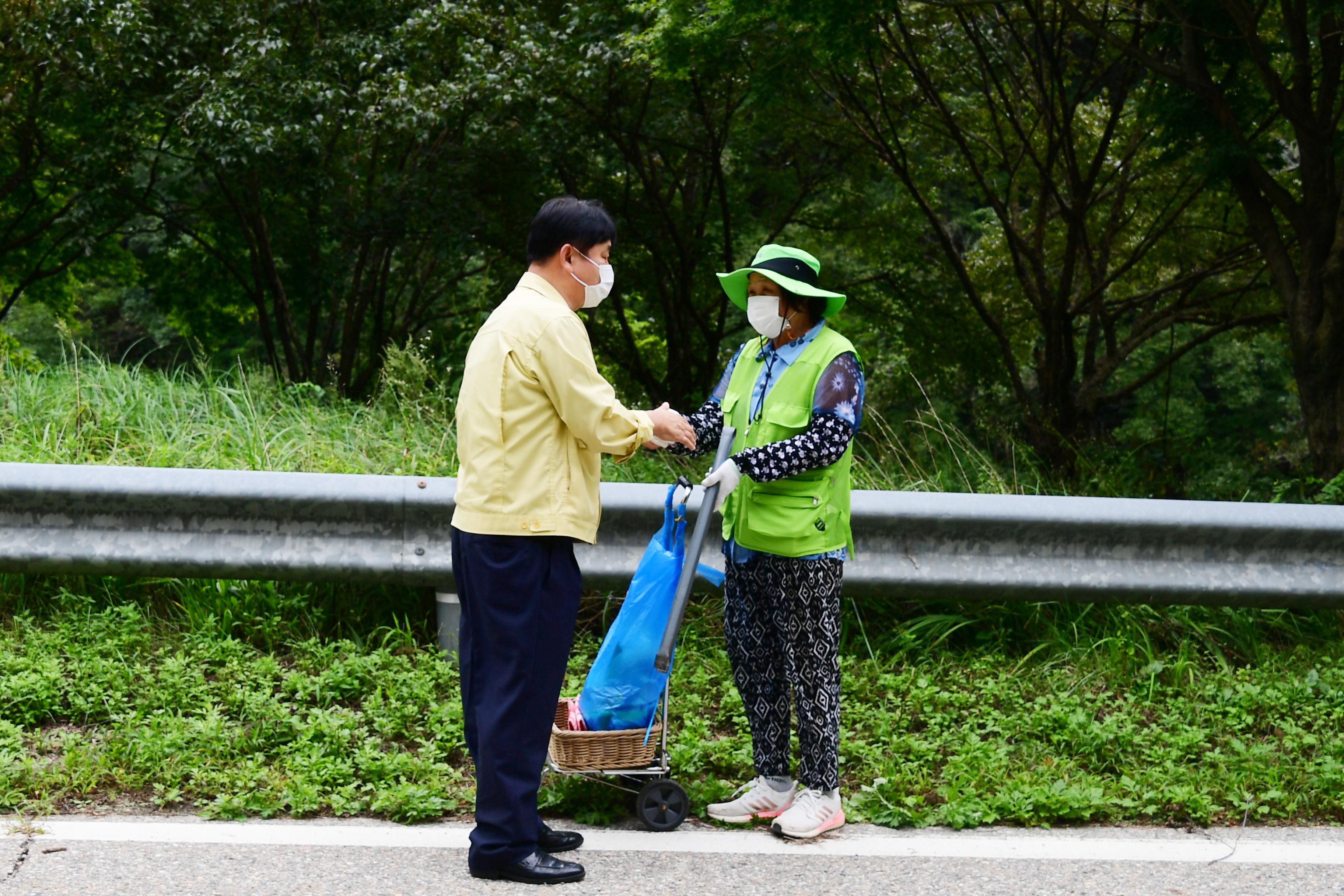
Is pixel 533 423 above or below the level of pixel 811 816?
above

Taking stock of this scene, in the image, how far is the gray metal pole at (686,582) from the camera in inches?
136

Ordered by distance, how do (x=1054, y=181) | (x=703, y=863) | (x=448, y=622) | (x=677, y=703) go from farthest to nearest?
(x=1054, y=181)
(x=448, y=622)
(x=677, y=703)
(x=703, y=863)

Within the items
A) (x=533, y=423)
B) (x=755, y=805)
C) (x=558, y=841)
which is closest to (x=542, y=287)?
(x=533, y=423)

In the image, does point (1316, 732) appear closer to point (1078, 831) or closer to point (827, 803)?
point (1078, 831)

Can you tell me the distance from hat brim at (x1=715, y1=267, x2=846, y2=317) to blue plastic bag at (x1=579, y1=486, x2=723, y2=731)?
722mm

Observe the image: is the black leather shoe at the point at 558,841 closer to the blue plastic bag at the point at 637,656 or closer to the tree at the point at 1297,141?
the blue plastic bag at the point at 637,656

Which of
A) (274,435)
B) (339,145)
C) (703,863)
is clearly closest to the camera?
(703,863)

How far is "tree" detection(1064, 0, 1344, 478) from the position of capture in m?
7.20

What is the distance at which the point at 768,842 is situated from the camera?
3.53 m

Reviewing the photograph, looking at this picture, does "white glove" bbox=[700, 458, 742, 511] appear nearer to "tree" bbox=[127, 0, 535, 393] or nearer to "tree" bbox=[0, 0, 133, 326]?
"tree" bbox=[127, 0, 535, 393]

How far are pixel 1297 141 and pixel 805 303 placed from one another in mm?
5459

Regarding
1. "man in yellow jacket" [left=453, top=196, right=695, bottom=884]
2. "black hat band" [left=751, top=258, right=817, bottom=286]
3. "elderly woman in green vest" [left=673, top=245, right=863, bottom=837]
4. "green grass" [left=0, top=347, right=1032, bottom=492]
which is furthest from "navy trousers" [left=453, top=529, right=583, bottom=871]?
"green grass" [left=0, top=347, right=1032, bottom=492]

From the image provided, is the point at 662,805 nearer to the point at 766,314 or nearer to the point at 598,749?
the point at 598,749

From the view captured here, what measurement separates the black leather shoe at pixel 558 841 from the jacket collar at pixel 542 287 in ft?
4.92
